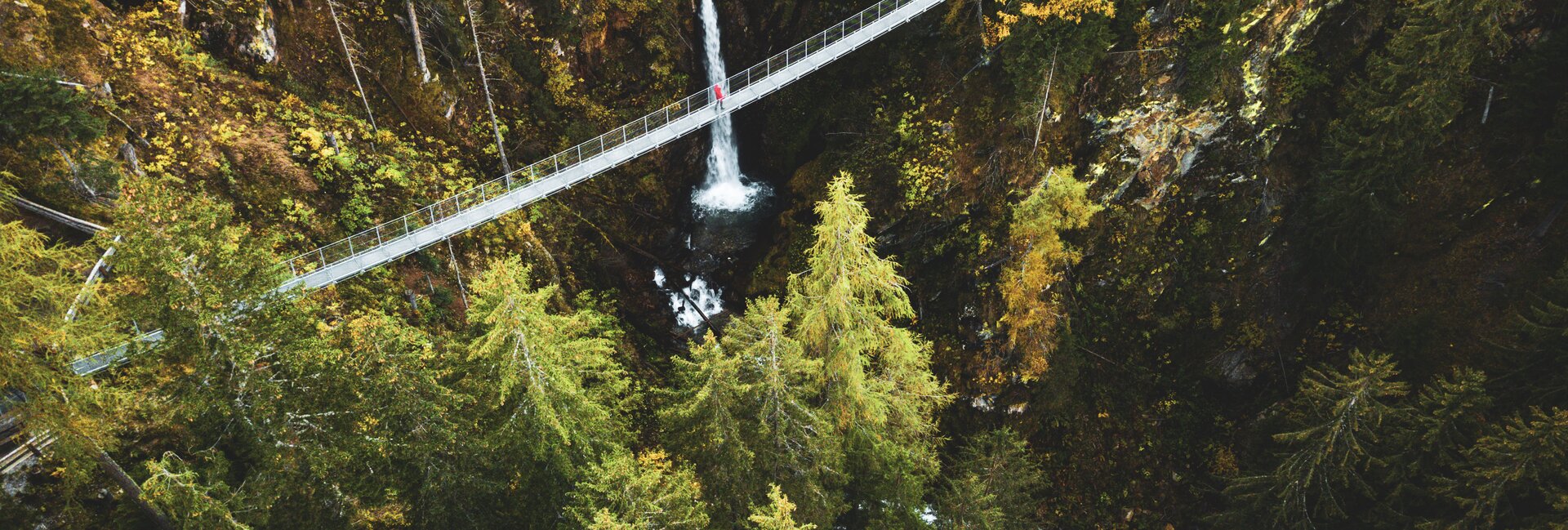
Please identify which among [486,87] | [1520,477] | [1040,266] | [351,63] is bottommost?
[1520,477]

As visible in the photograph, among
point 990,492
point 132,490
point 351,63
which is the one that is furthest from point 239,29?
point 990,492

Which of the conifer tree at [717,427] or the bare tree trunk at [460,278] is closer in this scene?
the conifer tree at [717,427]

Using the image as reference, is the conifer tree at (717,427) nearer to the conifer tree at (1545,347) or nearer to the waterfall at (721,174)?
the waterfall at (721,174)

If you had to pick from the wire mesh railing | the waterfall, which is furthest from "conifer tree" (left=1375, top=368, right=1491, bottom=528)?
the waterfall

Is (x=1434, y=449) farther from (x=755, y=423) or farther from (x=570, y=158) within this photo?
(x=570, y=158)

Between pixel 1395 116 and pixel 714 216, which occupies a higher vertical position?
pixel 714 216

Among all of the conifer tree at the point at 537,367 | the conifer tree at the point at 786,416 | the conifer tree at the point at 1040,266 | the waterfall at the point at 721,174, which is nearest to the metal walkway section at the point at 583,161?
the waterfall at the point at 721,174

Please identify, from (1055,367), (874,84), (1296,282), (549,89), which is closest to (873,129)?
(874,84)
